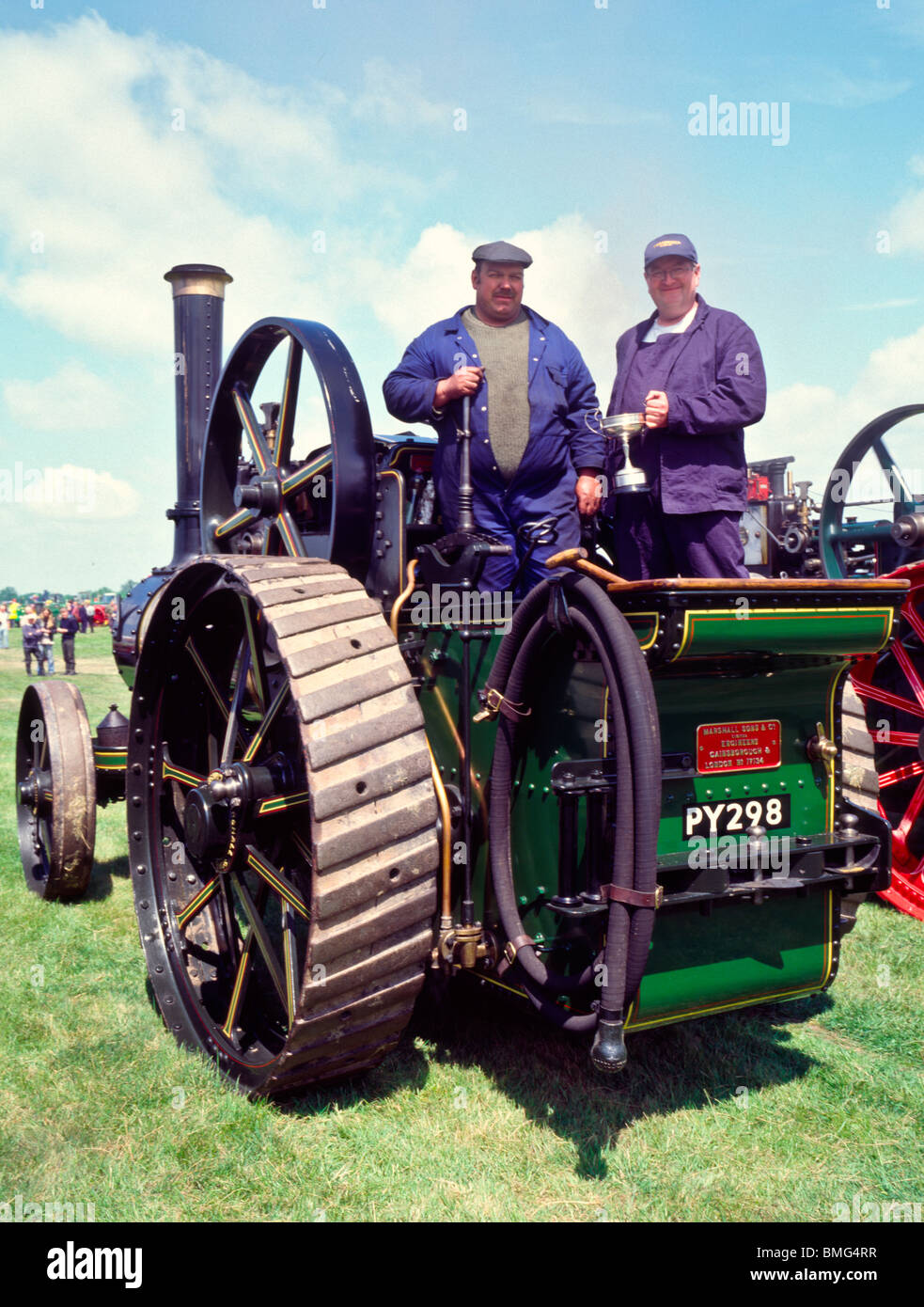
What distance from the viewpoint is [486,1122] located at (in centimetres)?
296

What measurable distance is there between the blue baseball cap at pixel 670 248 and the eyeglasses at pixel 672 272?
0.02 metres

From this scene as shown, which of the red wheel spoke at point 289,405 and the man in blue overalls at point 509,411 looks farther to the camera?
the red wheel spoke at point 289,405

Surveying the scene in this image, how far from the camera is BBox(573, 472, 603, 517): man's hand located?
3.54 meters

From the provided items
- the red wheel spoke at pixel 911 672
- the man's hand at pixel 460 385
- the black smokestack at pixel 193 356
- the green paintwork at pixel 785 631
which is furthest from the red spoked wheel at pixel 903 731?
the black smokestack at pixel 193 356

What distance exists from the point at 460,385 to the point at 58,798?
2.82 meters

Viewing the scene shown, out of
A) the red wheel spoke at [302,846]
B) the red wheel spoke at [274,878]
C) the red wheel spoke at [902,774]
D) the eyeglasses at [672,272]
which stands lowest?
the red wheel spoke at [902,774]

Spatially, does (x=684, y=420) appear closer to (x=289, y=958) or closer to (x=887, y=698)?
(x=289, y=958)

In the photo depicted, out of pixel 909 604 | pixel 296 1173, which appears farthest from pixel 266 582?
pixel 909 604

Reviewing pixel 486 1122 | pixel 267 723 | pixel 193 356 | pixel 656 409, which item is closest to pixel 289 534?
pixel 267 723

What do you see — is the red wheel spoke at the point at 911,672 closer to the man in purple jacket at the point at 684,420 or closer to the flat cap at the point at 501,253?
the man in purple jacket at the point at 684,420

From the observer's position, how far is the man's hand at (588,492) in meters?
3.54

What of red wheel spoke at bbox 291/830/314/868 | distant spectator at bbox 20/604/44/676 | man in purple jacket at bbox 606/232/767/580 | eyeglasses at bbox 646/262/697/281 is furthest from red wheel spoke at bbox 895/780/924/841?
distant spectator at bbox 20/604/44/676

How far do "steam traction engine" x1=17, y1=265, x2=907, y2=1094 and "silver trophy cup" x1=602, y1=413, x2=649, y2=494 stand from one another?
55cm

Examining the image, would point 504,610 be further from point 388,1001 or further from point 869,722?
point 869,722
